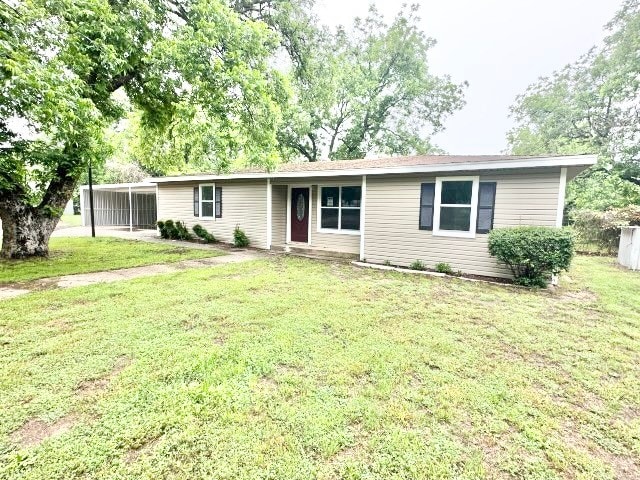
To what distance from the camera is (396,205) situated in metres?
7.91

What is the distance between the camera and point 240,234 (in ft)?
35.1

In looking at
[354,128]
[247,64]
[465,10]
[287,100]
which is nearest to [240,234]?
[287,100]

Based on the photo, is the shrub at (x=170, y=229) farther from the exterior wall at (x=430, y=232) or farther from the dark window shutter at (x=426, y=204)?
the dark window shutter at (x=426, y=204)

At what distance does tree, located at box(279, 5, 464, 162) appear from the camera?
18.2 metres

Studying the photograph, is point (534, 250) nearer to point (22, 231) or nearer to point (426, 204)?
point (426, 204)

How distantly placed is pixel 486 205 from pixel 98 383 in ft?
23.5

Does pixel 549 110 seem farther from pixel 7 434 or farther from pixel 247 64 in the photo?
pixel 7 434

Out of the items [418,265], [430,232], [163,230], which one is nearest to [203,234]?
[163,230]

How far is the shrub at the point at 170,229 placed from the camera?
12492 millimetres

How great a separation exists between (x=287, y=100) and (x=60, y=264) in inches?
262

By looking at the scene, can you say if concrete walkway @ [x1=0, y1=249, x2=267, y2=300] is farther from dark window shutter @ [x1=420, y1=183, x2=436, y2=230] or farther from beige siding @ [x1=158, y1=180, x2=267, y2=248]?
dark window shutter @ [x1=420, y1=183, x2=436, y2=230]

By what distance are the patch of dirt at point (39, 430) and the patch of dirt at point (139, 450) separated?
1.72ft

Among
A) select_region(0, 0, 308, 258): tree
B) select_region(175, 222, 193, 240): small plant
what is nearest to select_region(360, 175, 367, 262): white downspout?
select_region(0, 0, 308, 258): tree

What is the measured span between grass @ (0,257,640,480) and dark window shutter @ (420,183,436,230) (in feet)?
10.1
